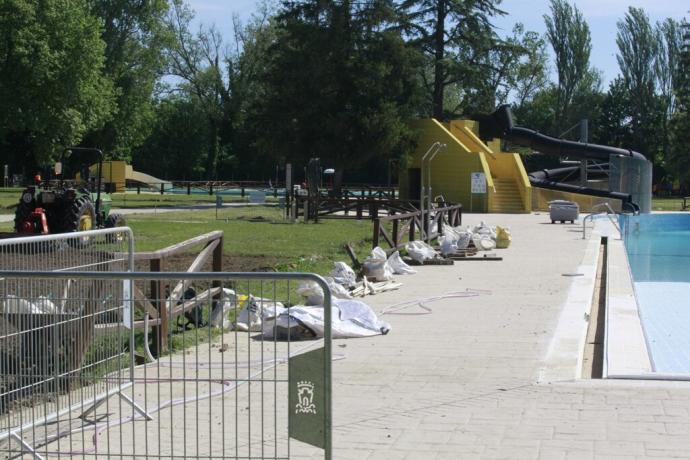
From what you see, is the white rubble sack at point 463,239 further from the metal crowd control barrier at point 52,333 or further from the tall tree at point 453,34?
the tall tree at point 453,34

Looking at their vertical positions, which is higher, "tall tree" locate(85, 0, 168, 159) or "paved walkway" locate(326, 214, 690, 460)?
"tall tree" locate(85, 0, 168, 159)

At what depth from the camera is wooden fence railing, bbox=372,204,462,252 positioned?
751 inches

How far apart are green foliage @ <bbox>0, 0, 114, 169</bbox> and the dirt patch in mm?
34409

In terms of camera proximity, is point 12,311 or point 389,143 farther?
point 389,143

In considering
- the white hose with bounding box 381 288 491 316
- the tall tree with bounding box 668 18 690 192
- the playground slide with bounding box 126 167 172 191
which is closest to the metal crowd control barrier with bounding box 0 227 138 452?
the white hose with bounding box 381 288 491 316

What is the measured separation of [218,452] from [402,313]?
6.33 metres

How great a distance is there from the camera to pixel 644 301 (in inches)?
642

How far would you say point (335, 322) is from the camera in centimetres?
1000

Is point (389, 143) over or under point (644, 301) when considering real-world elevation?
over

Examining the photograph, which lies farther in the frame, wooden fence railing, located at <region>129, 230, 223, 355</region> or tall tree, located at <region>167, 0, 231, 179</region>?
tall tree, located at <region>167, 0, 231, 179</region>

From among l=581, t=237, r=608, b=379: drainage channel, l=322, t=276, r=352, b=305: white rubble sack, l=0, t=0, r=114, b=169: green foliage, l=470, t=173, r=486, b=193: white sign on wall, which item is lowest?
l=581, t=237, r=608, b=379: drainage channel

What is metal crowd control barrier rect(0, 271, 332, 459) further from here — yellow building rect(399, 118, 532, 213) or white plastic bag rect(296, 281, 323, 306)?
yellow building rect(399, 118, 532, 213)

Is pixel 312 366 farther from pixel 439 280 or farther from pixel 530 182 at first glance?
pixel 530 182

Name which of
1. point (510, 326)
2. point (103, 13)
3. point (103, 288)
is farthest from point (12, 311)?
point (103, 13)
